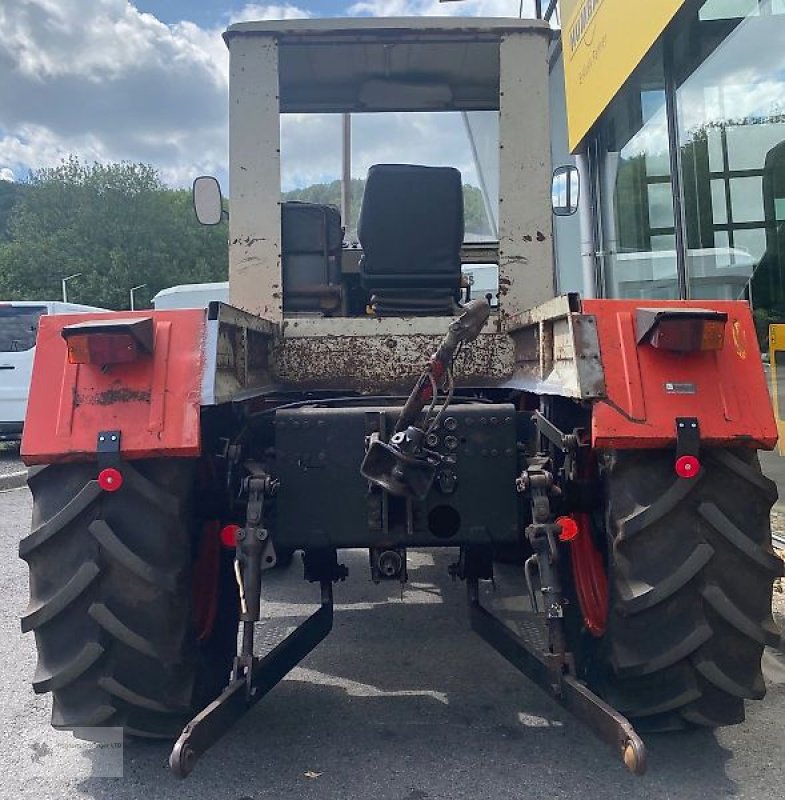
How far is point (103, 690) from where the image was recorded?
2744mm

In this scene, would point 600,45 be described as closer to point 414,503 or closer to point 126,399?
point 414,503

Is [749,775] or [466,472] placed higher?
[466,472]

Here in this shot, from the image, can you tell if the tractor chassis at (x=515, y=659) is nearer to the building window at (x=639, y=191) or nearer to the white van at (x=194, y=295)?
the building window at (x=639, y=191)

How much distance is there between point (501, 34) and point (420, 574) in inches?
128

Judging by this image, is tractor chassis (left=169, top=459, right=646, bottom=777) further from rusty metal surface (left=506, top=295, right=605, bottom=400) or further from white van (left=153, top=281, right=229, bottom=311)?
white van (left=153, top=281, right=229, bottom=311)

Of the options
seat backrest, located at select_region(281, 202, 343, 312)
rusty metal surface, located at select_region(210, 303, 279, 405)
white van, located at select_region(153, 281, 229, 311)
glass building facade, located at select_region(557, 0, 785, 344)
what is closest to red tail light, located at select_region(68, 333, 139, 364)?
rusty metal surface, located at select_region(210, 303, 279, 405)

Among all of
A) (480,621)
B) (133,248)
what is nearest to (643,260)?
(480,621)

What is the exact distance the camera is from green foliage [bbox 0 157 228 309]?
4553 centimetres

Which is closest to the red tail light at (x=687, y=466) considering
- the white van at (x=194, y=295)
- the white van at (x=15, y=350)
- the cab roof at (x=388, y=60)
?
the cab roof at (x=388, y=60)

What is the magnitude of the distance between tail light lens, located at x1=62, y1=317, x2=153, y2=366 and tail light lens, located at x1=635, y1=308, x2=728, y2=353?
1622 millimetres

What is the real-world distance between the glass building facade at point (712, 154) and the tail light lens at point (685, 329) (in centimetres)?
349

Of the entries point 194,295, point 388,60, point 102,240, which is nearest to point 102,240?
point 102,240

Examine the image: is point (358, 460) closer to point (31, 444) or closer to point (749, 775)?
point (31, 444)

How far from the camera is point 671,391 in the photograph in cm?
266
